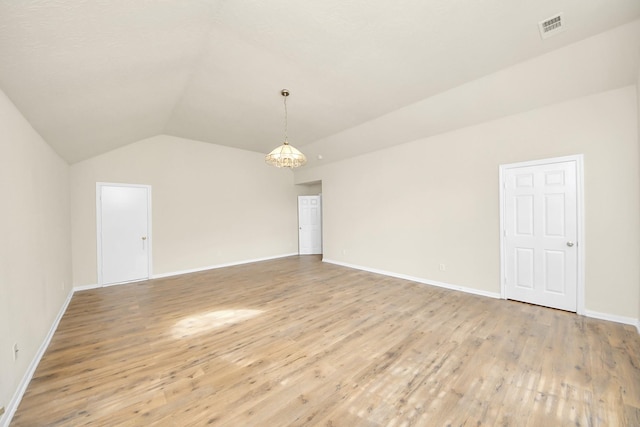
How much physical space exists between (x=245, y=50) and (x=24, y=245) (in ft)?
9.72

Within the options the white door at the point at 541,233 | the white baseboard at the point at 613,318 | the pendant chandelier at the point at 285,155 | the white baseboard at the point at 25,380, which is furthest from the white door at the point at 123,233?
the white baseboard at the point at 613,318

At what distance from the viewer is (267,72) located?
3234mm

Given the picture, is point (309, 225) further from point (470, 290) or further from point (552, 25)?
point (552, 25)

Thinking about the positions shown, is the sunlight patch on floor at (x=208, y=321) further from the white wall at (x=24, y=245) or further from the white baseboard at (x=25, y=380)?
the white wall at (x=24, y=245)

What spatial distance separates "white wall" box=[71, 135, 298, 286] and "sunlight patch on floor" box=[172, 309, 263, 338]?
2.89 metres

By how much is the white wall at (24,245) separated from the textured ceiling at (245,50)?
0.31 meters

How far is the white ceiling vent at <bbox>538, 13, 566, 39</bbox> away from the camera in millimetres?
2291

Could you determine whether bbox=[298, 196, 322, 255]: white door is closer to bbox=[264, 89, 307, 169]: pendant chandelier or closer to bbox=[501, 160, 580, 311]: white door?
bbox=[264, 89, 307, 169]: pendant chandelier

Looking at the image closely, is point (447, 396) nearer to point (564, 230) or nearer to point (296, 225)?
point (564, 230)

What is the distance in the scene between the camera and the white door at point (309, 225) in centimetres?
806

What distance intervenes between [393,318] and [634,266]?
2.91m

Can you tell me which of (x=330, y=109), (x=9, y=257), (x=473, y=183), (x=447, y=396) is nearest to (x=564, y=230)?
(x=473, y=183)

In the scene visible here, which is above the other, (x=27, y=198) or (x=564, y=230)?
(x=27, y=198)

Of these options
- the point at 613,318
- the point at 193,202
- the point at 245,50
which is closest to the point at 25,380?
the point at 245,50
